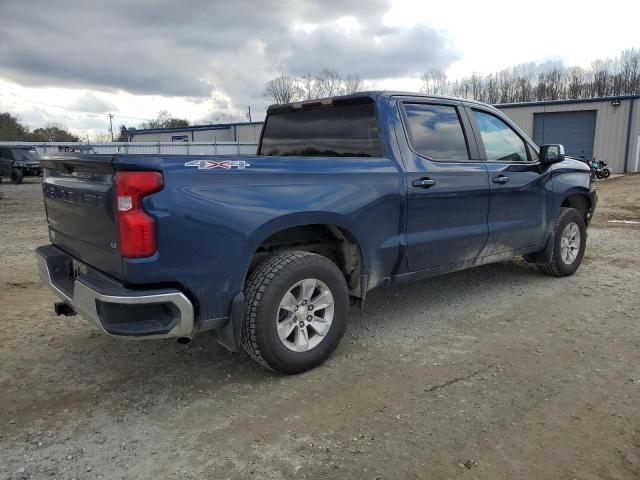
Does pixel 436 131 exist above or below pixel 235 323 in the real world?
above

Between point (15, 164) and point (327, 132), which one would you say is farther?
point (15, 164)

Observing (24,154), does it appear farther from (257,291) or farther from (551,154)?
(257,291)

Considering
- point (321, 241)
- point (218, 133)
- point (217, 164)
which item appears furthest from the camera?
point (218, 133)


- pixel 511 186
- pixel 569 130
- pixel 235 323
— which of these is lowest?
pixel 235 323

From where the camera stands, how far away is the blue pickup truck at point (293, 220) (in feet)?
9.27

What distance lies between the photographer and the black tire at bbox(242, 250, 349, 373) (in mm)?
3181

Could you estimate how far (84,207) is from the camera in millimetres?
3154

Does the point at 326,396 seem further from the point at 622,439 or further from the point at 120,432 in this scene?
the point at 622,439

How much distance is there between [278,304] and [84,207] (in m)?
1.34

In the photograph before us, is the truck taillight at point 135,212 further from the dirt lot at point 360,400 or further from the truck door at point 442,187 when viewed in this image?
the truck door at point 442,187

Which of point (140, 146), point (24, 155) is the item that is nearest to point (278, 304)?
point (24, 155)

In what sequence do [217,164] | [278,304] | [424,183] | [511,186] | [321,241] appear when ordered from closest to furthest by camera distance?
[217,164], [278,304], [321,241], [424,183], [511,186]

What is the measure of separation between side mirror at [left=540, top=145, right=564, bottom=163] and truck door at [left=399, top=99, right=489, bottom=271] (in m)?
1.03

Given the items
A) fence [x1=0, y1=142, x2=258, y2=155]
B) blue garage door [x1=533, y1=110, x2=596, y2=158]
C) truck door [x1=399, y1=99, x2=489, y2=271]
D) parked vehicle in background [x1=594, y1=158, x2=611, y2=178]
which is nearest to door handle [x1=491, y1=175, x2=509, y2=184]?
truck door [x1=399, y1=99, x2=489, y2=271]
